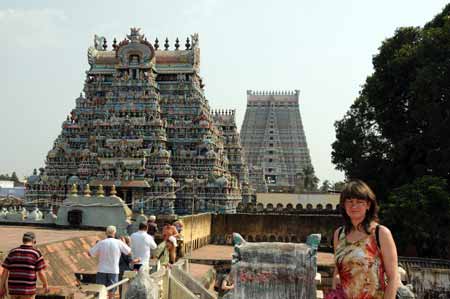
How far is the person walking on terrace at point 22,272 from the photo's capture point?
697 cm

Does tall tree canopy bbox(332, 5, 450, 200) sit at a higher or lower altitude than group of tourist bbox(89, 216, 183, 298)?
higher

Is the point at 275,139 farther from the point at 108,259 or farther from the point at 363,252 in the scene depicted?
the point at 363,252

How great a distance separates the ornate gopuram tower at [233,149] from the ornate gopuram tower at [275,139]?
72.2 ft

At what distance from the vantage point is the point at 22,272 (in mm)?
7023

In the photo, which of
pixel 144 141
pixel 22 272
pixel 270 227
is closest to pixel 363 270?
pixel 22 272

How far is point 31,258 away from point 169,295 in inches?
117

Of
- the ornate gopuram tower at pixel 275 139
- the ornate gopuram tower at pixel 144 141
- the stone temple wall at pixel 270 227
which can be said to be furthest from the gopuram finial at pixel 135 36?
the ornate gopuram tower at pixel 275 139

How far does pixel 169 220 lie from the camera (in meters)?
28.1

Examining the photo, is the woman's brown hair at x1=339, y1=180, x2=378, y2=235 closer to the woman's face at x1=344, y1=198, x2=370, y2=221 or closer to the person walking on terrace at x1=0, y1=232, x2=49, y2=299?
the woman's face at x1=344, y1=198, x2=370, y2=221

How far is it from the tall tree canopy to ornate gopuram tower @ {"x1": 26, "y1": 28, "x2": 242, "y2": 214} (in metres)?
12.9

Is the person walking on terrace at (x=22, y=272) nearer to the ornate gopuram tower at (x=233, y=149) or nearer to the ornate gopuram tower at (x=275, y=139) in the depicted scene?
the ornate gopuram tower at (x=233, y=149)

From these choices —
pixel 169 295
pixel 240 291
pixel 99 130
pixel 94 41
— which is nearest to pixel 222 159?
pixel 99 130

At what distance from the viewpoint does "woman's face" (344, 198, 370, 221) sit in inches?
183

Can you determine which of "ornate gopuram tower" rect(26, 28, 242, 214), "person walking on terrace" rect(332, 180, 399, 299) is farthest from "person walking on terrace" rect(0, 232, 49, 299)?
"ornate gopuram tower" rect(26, 28, 242, 214)
